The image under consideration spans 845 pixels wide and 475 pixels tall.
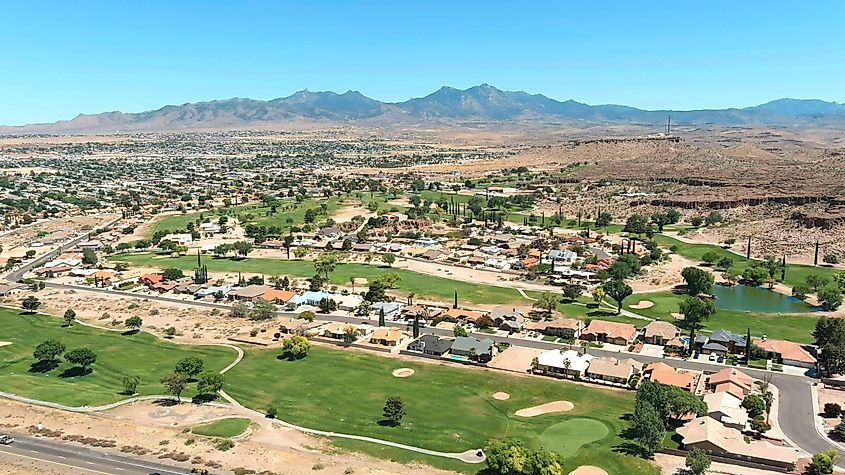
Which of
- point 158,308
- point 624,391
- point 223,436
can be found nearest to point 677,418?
point 624,391

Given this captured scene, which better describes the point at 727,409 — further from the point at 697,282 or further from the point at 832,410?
the point at 697,282

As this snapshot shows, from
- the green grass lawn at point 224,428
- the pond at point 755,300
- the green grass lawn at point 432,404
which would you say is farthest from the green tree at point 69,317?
the pond at point 755,300

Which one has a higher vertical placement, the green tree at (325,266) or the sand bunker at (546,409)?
the green tree at (325,266)

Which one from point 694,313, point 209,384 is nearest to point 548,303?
point 694,313

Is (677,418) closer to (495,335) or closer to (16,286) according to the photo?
(495,335)

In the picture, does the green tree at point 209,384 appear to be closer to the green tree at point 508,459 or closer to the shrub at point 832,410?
the green tree at point 508,459

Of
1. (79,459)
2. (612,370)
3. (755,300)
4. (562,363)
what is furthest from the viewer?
(755,300)

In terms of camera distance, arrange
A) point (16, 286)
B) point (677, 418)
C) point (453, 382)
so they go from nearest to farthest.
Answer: point (677, 418) < point (453, 382) < point (16, 286)
